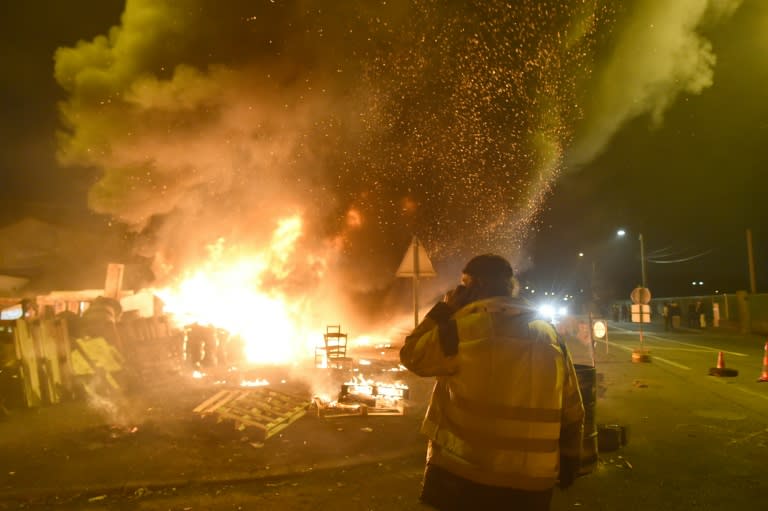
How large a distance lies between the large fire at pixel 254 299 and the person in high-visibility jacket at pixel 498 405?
1135 cm

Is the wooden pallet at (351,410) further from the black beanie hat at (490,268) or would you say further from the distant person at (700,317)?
the distant person at (700,317)

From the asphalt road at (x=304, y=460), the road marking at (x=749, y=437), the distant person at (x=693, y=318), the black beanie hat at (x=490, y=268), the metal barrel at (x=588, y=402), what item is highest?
the black beanie hat at (x=490, y=268)

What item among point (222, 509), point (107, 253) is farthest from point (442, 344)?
point (107, 253)

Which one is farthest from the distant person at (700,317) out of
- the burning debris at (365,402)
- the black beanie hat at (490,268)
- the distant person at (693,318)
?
the black beanie hat at (490,268)

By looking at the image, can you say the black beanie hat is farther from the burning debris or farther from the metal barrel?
the burning debris

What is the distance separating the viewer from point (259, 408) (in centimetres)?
709

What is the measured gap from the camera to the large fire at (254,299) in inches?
557

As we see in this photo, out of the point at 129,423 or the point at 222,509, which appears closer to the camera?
the point at 222,509

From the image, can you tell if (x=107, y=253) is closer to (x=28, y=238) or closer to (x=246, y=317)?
(x=28, y=238)

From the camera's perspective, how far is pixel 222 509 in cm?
419

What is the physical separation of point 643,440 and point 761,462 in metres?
1.17

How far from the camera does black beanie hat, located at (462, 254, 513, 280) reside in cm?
234

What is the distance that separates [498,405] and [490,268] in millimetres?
628

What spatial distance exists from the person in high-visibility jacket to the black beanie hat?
0.15 m
